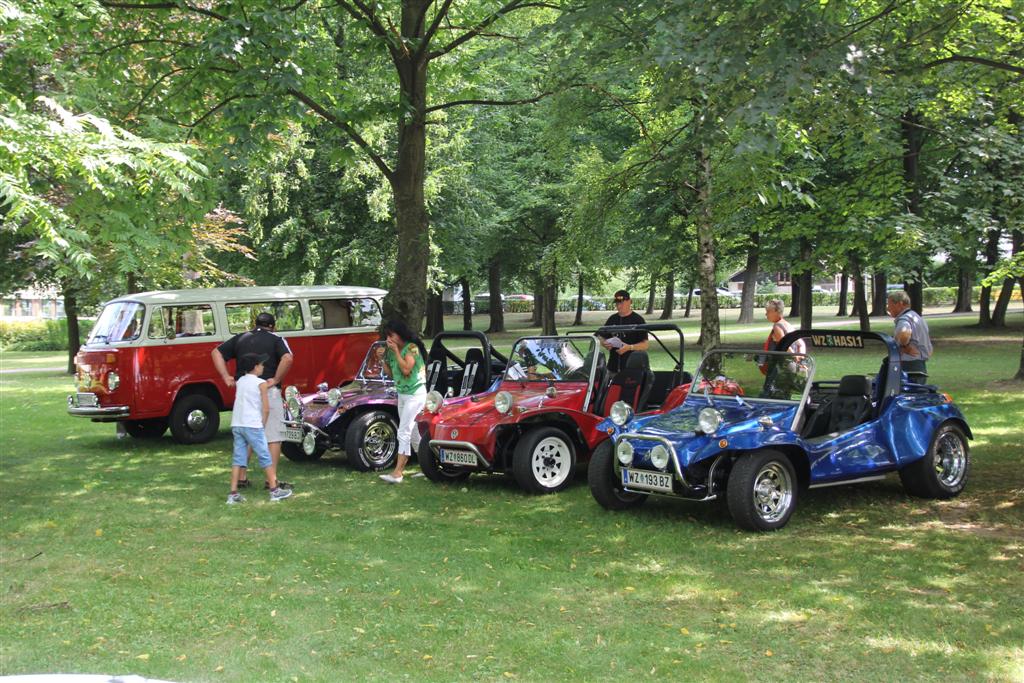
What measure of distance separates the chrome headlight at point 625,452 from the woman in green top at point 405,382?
3.09 meters

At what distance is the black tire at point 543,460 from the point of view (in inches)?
380

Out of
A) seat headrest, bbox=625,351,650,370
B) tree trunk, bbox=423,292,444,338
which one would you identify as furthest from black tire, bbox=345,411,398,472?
tree trunk, bbox=423,292,444,338

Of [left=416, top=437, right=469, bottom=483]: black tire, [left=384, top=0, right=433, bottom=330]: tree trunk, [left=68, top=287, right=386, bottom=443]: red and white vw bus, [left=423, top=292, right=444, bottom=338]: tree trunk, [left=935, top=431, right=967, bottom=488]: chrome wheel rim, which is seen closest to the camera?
[left=935, top=431, right=967, bottom=488]: chrome wheel rim

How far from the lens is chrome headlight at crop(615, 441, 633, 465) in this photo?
8.28m

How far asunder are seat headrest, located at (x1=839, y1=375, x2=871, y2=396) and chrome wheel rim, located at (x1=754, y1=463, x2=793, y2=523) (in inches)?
56.7

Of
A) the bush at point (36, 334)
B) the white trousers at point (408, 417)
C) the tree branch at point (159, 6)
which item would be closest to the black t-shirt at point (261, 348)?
the white trousers at point (408, 417)

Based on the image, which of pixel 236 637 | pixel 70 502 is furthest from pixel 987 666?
pixel 70 502

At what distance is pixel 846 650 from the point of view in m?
5.25

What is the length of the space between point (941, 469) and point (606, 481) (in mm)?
3254

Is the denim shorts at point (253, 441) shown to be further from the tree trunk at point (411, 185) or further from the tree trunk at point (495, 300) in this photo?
the tree trunk at point (495, 300)

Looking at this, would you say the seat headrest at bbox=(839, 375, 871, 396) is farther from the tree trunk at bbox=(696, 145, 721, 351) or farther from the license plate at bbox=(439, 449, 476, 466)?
the tree trunk at bbox=(696, 145, 721, 351)

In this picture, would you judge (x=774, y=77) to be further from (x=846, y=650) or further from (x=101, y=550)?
(x=101, y=550)

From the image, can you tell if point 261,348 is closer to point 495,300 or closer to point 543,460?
point 543,460

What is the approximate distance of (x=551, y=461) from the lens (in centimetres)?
988
